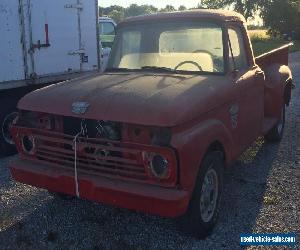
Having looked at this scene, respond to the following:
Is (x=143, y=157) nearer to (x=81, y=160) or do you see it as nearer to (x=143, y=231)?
(x=81, y=160)

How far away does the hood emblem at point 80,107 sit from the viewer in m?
3.91

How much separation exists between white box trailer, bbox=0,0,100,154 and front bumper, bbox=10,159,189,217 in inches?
109

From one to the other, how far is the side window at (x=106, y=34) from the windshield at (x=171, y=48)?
5.18 metres

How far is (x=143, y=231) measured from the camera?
14.4 feet

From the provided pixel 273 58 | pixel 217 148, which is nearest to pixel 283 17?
pixel 273 58

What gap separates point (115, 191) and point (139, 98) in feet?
2.78

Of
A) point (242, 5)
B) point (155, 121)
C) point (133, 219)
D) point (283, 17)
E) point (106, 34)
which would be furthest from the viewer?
point (242, 5)

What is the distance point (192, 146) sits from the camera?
3695mm

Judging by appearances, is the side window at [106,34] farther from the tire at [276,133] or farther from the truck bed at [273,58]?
the tire at [276,133]

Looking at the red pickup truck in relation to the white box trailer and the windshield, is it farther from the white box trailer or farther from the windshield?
the white box trailer

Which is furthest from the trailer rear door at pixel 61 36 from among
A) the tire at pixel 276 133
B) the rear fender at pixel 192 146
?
the rear fender at pixel 192 146

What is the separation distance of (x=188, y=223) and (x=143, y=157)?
836mm

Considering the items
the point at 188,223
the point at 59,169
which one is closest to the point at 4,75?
the point at 59,169

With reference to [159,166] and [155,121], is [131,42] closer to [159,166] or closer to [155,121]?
[155,121]
